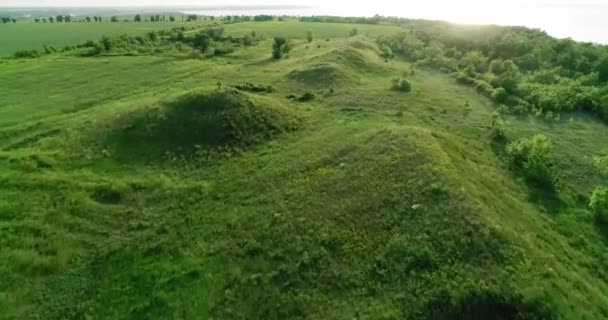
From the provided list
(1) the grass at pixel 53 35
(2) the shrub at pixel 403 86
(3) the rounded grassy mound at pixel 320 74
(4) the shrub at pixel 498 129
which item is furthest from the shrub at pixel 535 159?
(1) the grass at pixel 53 35

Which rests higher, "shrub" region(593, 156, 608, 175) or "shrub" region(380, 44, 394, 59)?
"shrub" region(380, 44, 394, 59)

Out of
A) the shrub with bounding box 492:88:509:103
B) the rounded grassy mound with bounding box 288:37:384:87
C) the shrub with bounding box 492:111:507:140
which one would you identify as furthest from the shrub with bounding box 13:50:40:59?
the shrub with bounding box 492:111:507:140

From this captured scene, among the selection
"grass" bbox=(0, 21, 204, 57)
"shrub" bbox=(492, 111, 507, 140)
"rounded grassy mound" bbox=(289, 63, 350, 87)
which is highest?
"rounded grassy mound" bbox=(289, 63, 350, 87)

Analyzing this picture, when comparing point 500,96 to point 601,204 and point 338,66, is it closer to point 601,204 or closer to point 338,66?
point 338,66

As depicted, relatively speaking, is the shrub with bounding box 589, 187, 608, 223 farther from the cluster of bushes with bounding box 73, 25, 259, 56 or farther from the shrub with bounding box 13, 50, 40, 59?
the shrub with bounding box 13, 50, 40, 59

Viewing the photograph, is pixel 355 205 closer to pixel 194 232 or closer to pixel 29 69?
pixel 194 232

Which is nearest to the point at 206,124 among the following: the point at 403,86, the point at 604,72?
the point at 403,86
